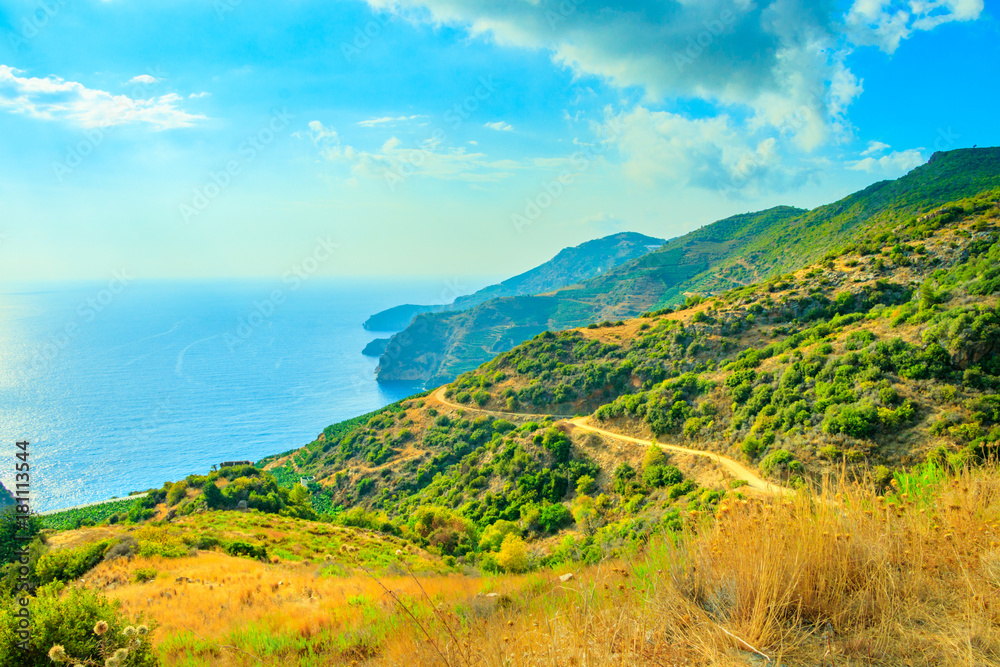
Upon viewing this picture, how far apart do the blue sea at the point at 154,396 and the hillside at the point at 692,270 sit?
18433 mm

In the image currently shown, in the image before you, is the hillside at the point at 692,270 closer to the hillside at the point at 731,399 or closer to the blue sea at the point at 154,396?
the blue sea at the point at 154,396

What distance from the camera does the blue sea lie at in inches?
2717

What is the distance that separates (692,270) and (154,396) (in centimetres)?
13011

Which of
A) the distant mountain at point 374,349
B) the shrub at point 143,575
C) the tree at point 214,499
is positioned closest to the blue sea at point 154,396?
the distant mountain at point 374,349

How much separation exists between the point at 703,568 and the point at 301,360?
15084 centimetres

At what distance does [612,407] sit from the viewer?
3080 cm

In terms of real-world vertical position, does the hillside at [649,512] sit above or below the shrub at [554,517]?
above

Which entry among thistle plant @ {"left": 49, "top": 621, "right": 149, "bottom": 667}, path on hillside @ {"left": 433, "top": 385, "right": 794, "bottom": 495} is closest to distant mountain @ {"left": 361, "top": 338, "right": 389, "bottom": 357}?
path on hillside @ {"left": 433, "top": 385, "right": 794, "bottom": 495}

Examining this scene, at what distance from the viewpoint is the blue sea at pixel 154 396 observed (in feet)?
226

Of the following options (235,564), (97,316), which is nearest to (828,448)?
(235,564)

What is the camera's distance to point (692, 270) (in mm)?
117250

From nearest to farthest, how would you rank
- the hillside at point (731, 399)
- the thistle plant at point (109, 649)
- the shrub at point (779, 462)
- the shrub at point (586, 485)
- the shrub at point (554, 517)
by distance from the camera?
the thistle plant at point (109, 649), the hillside at point (731, 399), the shrub at point (779, 462), the shrub at point (554, 517), the shrub at point (586, 485)

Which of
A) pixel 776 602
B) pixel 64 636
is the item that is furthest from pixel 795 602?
pixel 64 636

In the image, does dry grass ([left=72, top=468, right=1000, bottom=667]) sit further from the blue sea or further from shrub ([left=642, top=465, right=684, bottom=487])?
the blue sea
